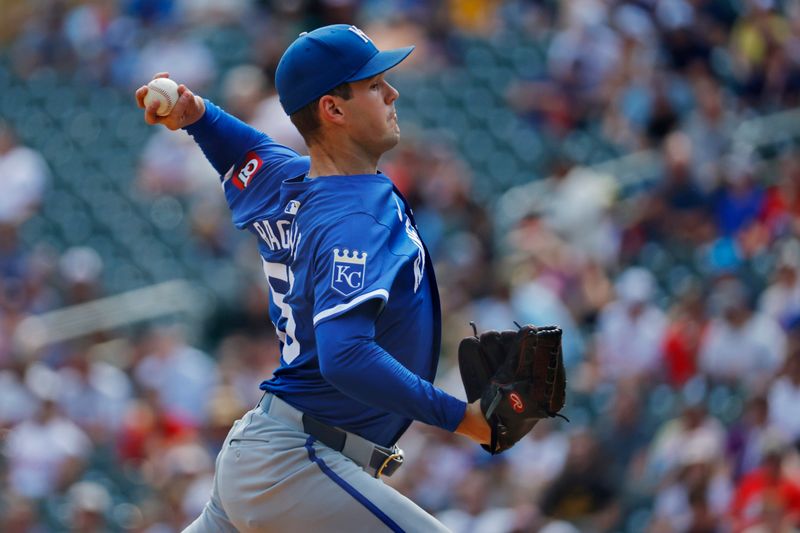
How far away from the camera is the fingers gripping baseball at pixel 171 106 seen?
12.9 feet

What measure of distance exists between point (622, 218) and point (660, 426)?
6.73ft

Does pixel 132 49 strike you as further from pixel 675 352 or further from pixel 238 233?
pixel 675 352

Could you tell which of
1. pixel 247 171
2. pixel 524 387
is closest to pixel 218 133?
pixel 247 171

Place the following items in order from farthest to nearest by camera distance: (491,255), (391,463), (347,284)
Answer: (491,255), (391,463), (347,284)

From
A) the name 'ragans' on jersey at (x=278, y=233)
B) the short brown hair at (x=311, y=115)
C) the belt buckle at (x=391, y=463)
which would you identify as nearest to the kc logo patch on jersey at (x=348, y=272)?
the name 'ragans' on jersey at (x=278, y=233)

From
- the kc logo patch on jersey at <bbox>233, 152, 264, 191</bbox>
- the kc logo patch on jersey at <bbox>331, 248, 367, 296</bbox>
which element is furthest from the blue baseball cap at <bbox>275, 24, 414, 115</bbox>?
the kc logo patch on jersey at <bbox>331, 248, 367, 296</bbox>

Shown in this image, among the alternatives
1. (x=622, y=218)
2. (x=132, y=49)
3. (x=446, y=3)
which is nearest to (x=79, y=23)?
(x=132, y=49)

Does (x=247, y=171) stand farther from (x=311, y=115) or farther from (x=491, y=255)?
(x=491, y=255)

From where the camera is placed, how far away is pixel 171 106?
3.98m

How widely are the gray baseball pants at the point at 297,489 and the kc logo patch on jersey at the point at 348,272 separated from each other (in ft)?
1.63

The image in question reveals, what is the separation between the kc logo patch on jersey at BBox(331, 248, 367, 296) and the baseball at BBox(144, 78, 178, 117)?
84 cm

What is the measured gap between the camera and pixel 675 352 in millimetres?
8391

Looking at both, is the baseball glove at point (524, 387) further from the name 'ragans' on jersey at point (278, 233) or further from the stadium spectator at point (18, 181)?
the stadium spectator at point (18, 181)

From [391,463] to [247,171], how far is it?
0.95 metres
